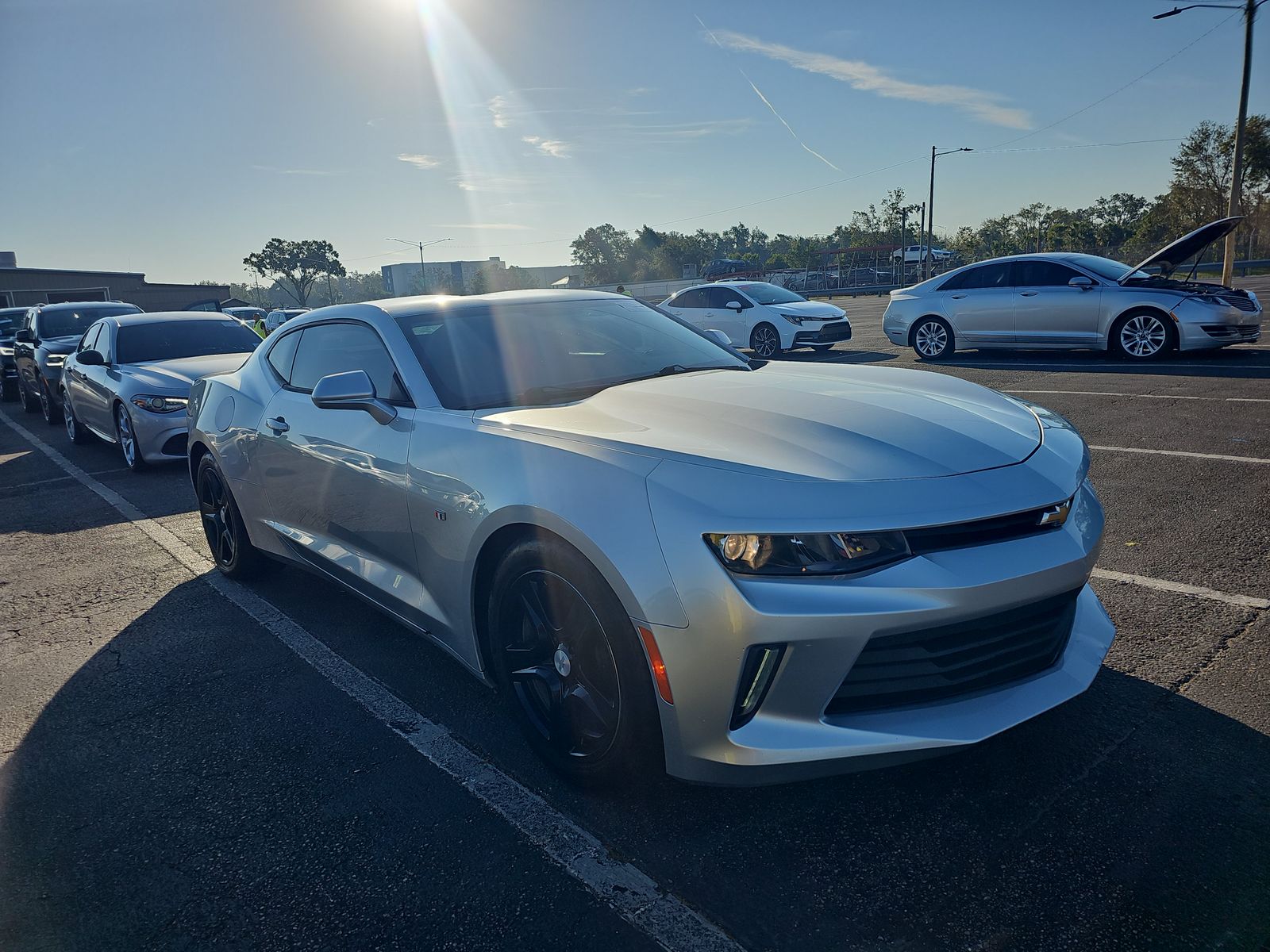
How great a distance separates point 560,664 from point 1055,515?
1488 mm

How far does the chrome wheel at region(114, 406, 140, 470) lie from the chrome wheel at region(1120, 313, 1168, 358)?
38.1 ft

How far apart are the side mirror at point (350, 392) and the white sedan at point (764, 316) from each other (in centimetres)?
1143

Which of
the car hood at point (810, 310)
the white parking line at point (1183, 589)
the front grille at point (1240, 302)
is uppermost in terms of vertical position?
the car hood at point (810, 310)

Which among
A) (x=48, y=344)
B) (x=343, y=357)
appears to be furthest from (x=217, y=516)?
(x=48, y=344)

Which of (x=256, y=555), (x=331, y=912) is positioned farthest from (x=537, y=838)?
(x=256, y=555)

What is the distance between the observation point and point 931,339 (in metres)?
13.1

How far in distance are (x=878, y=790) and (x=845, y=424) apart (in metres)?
1.10

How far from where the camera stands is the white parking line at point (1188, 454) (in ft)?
19.4

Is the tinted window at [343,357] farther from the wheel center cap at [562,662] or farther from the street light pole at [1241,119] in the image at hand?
the street light pole at [1241,119]

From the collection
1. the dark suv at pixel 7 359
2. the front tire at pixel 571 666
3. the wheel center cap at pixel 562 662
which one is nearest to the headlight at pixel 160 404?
the front tire at pixel 571 666

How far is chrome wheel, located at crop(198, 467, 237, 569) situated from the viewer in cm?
473

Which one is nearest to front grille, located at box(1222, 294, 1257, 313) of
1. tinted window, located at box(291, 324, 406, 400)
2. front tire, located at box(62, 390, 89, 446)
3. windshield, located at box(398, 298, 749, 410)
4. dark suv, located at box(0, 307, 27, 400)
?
windshield, located at box(398, 298, 749, 410)

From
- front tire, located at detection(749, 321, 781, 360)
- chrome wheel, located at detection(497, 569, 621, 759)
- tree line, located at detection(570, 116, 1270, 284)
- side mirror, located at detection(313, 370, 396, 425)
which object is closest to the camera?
chrome wheel, located at detection(497, 569, 621, 759)

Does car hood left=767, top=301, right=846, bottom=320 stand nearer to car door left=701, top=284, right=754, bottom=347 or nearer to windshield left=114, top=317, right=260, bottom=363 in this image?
car door left=701, top=284, right=754, bottom=347
